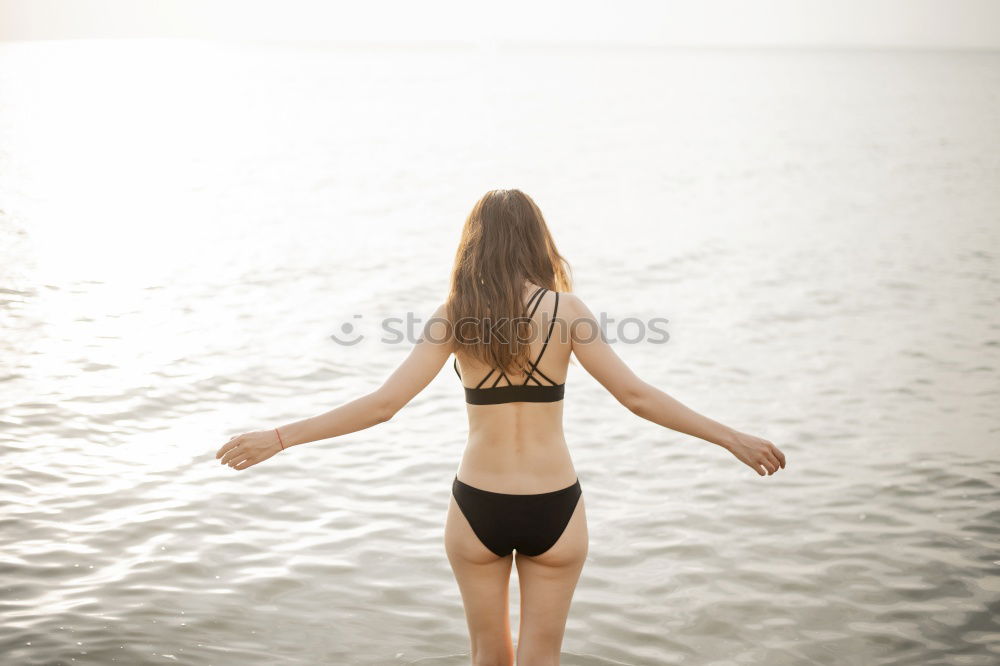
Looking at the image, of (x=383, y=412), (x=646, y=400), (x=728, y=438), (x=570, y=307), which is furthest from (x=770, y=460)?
(x=383, y=412)

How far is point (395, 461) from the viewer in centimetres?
828

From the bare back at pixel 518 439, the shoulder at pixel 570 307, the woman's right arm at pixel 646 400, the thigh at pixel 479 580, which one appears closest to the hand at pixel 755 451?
the woman's right arm at pixel 646 400

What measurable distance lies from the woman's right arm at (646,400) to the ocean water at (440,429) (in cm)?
232

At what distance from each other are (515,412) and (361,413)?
1.74ft

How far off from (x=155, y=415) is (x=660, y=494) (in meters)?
4.43

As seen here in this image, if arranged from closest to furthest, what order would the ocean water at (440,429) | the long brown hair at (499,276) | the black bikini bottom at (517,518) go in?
the long brown hair at (499,276), the black bikini bottom at (517,518), the ocean water at (440,429)

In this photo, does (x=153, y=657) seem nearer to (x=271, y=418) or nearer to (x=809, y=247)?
(x=271, y=418)

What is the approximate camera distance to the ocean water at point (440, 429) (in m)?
5.71

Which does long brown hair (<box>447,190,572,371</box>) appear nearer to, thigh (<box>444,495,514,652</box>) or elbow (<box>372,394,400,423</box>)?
elbow (<box>372,394,400,423</box>)

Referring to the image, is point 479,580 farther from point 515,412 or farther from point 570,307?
point 570,307

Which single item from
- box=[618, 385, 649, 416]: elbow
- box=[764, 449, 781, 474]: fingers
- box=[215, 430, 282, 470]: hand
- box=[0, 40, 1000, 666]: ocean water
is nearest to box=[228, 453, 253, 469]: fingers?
box=[215, 430, 282, 470]: hand

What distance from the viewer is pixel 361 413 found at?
3555 millimetres

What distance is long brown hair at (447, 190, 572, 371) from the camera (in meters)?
3.44

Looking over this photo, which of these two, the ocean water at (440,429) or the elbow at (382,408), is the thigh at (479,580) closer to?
the elbow at (382,408)
